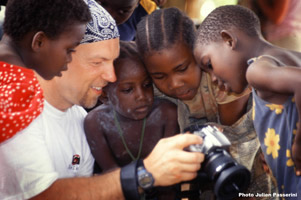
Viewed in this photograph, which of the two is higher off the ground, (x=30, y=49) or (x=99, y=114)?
(x=30, y=49)

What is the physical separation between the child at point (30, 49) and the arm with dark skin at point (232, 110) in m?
0.60

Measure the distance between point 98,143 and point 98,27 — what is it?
1.42ft

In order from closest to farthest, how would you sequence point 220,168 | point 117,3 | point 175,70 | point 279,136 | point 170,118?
1. point 220,168
2. point 279,136
3. point 175,70
4. point 170,118
5. point 117,3

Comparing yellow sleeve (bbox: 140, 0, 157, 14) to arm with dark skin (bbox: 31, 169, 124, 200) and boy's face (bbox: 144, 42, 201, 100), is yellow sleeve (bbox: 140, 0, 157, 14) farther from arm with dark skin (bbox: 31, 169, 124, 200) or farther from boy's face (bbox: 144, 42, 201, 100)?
arm with dark skin (bbox: 31, 169, 124, 200)

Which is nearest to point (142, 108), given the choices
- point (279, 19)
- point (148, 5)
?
point (148, 5)

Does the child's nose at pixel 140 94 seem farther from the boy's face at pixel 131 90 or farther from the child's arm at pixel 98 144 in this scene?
the child's arm at pixel 98 144

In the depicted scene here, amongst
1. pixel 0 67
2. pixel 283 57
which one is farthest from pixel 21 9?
pixel 283 57

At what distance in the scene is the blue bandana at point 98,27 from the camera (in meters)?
0.93

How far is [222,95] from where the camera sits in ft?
3.66

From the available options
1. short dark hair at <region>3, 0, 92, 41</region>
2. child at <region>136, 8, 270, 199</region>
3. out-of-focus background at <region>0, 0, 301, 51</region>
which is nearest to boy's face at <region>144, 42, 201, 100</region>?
child at <region>136, 8, 270, 199</region>

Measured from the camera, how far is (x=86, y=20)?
86cm

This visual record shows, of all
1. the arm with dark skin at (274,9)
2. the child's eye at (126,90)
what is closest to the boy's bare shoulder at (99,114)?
the child's eye at (126,90)

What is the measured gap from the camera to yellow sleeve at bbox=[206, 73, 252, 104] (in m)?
1.11

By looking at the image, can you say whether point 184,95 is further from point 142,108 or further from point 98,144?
point 98,144
